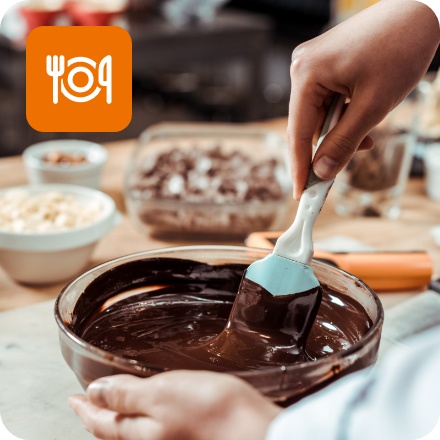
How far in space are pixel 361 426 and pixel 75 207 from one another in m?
0.83

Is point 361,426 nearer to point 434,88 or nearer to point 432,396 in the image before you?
point 432,396

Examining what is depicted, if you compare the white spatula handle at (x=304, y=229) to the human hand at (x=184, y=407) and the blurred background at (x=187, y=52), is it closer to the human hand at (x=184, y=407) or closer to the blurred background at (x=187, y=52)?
the human hand at (x=184, y=407)

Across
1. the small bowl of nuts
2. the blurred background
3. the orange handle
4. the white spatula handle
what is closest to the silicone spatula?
the white spatula handle

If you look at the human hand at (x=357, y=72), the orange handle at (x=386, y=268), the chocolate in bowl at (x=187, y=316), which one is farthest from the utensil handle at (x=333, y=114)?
the orange handle at (x=386, y=268)

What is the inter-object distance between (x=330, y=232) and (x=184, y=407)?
0.85 metres

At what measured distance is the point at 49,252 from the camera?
1.05 meters

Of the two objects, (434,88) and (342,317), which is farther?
(434,88)

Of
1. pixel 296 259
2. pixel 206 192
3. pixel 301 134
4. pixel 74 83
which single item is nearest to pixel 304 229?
pixel 296 259

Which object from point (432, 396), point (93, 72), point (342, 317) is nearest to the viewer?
point (432, 396)

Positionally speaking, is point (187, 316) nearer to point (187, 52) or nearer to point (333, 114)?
point (333, 114)

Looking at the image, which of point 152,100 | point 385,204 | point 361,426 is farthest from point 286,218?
point 152,100

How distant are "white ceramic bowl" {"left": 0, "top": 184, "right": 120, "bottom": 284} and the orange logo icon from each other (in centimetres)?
31

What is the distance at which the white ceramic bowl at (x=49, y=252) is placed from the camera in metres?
1.04

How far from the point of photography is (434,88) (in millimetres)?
1543
